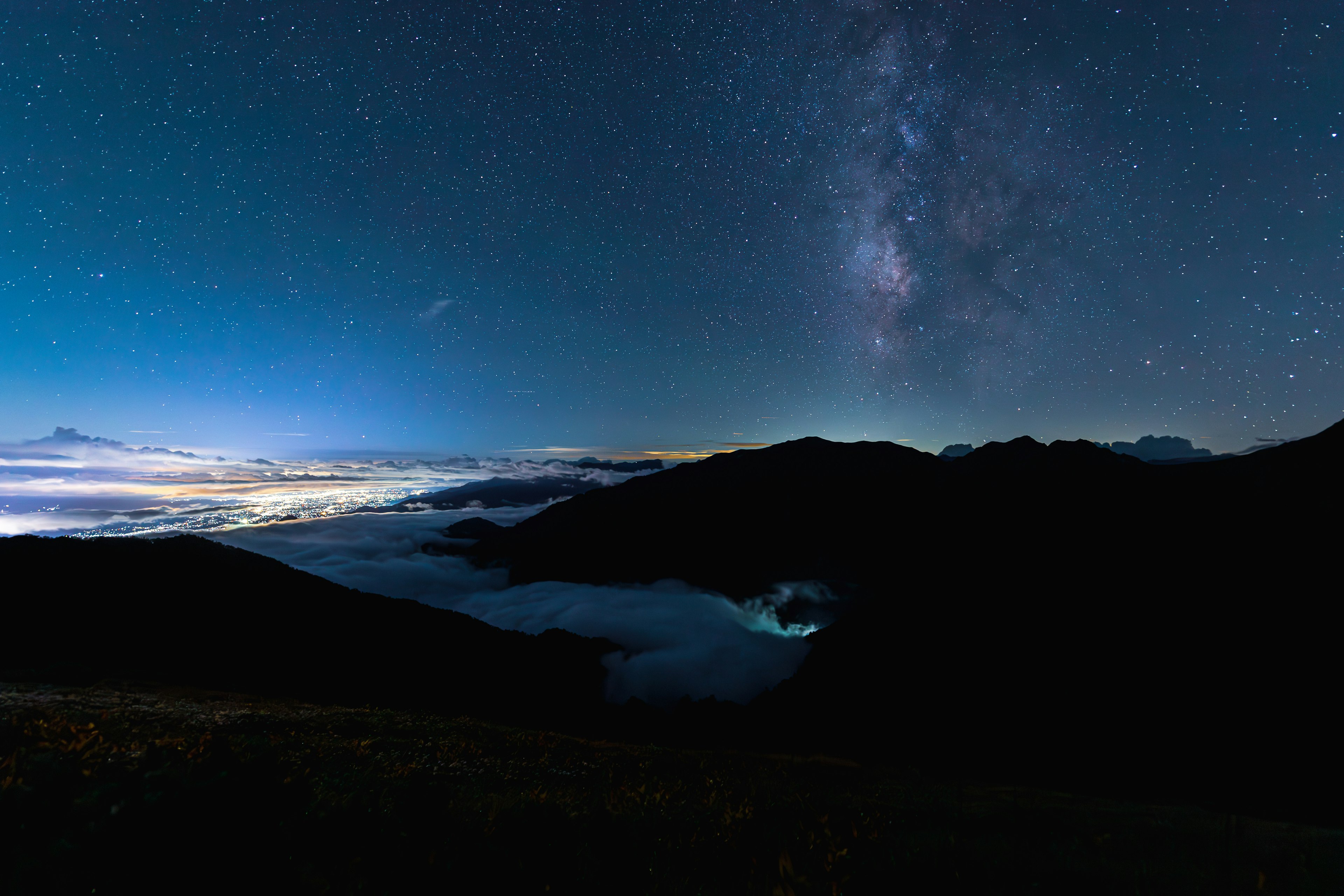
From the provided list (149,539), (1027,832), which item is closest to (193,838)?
(1027,832)

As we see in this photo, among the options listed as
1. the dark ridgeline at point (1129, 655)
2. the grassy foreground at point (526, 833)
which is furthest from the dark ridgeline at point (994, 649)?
the grassy foreground at point (526, 833)

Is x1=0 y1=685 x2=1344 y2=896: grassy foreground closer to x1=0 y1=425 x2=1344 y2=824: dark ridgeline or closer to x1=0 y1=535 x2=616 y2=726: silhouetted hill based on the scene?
x1=0 y1=425 x2=1344 y2=824: dark ridgeline

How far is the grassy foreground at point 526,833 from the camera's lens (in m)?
4.34

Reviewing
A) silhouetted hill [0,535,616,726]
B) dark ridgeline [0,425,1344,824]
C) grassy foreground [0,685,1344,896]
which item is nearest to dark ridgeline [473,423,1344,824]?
dark ridgeline [0,425,1344,824]

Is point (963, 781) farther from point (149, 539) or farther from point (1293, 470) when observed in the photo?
point (149, 539)

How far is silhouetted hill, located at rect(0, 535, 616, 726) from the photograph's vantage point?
5547cm

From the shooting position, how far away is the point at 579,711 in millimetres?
85125

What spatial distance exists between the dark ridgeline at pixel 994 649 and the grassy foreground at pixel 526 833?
1198 inches

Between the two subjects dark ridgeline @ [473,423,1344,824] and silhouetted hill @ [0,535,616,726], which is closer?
dark ridgeline @ [473,423,1344,824]

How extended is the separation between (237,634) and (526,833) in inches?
3700

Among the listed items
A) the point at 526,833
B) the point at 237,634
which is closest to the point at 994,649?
the point at 526,833

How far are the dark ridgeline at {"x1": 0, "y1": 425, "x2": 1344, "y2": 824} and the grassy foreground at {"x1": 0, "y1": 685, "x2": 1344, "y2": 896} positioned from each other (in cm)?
3044

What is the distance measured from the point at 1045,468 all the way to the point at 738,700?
473ft

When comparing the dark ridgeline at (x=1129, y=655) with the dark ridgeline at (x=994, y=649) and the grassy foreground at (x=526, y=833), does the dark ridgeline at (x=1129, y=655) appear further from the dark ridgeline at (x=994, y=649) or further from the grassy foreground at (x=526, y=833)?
the grassy foreground at (x=526, y=833)
